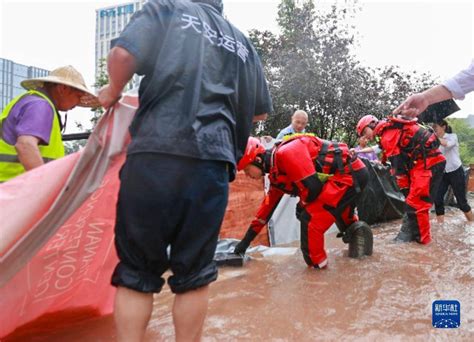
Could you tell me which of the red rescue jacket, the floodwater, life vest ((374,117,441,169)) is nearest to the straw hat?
the floodwater

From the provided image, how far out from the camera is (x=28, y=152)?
75.0 inches

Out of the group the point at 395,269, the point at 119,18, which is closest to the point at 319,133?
the point at 395,269

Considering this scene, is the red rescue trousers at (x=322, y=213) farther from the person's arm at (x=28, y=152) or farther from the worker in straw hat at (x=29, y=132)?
the person's arm at (x=28, y=152)

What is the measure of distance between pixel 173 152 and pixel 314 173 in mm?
1989

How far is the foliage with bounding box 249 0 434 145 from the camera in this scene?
33.5 ft

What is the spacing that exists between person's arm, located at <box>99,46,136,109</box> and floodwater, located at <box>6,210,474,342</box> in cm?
124

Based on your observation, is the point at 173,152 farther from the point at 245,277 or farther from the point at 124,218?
the point at 245,277

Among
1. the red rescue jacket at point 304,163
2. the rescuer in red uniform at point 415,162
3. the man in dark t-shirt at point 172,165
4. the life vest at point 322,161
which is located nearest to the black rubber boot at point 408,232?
the rescuer in red uniform at point 415,162

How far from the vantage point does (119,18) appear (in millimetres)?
22312

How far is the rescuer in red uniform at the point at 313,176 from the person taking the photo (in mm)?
3150

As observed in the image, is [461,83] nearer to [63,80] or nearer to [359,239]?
[359,239]

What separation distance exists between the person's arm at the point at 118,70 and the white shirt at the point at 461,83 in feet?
5.40

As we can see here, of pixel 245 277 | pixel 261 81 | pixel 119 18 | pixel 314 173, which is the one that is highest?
pixel 119 18

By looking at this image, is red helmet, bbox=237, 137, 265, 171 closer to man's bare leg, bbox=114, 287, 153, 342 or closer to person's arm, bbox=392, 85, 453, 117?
person's arm, bbox=392, 85, 453, 117
